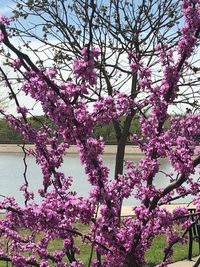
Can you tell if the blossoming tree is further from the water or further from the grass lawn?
the grass lawn

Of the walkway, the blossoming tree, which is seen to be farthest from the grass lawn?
the blossoming tree

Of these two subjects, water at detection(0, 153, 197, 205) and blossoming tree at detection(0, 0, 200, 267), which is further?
water at detection(0, 153, 197, 205)

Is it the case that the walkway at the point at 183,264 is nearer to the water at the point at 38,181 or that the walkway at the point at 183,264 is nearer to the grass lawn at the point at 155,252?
the grass lawn at the point at 155,252

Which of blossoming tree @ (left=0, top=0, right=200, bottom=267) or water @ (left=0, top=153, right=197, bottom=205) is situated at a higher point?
blossoming tree @ (left=0, top=0, right=200, bottom=267)

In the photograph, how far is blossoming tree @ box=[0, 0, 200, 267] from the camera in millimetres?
3161

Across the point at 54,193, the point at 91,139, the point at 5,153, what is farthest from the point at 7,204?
the point at 5,153

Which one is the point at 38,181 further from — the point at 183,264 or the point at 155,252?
the point at 183,264

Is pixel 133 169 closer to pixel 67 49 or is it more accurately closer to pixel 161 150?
pixel 161 150

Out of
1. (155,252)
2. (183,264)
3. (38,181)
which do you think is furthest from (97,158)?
(38,181)

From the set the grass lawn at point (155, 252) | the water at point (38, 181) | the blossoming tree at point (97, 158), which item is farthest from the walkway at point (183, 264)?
the blossoming tree at point (97, 158)

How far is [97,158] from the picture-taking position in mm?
3297

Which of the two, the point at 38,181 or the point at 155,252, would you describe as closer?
the point at 155,252

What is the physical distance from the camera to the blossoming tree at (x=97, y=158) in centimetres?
316

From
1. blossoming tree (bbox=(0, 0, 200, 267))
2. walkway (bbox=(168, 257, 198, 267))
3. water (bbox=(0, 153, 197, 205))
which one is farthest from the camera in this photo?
water (bbox=(0, 153, 197, 205))
